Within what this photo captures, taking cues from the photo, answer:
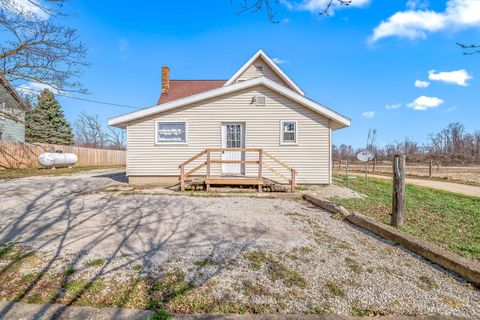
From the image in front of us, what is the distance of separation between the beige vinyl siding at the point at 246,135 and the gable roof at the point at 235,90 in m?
0.23

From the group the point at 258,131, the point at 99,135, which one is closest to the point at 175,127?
the point at 258,131

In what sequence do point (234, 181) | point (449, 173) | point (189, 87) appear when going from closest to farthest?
point (234, 181) < point (189, 87) < point (449, 173)

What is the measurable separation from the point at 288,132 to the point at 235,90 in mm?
2731

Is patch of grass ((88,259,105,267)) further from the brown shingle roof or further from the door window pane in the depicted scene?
the brown shingle roof

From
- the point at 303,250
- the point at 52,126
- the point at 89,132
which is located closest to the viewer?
the point at 303,250

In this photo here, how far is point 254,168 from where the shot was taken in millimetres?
Answer: 10016

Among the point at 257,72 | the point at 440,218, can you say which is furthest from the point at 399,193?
the point at 257,72

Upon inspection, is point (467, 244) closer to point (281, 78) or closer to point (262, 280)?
point (262, 280)

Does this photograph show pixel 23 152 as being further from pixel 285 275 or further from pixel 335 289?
pixel 335 289

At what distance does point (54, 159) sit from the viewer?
1791 centimetres

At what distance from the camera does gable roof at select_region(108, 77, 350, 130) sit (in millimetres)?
9570

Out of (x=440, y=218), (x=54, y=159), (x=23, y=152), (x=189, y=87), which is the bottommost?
(x=440, y=218)

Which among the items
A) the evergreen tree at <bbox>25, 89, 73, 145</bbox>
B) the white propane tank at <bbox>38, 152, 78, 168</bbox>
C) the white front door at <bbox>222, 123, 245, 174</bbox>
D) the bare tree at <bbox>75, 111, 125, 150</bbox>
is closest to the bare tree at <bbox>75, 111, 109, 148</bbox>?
the bare tree at <bbox>75, 111, 125, 150</bbox>

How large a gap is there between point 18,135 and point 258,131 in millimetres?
24643
